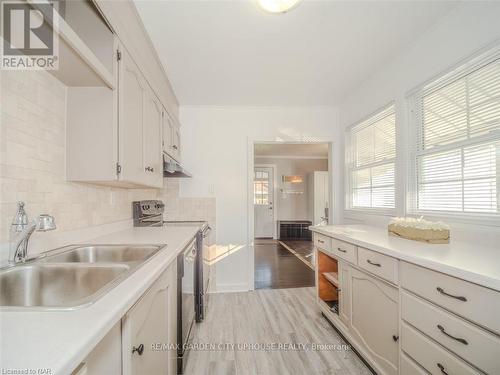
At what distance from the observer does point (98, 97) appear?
1287 mm

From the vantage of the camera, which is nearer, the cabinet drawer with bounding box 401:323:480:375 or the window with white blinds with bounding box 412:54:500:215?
the cabinet drawer with bounding box 401:323:480:375

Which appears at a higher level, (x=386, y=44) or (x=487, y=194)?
(x=386, y=44)

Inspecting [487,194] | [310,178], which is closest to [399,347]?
[487,194]

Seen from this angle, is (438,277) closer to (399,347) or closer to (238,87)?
(399,347)

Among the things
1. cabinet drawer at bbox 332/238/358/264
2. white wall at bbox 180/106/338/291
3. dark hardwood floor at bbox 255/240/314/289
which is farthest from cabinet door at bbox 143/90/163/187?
dark hardwood floor at bbox 255/240/314/289

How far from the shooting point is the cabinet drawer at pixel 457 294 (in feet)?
2.76

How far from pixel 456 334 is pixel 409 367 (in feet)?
1.26

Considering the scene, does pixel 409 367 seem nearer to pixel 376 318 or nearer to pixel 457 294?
pixel 376 318

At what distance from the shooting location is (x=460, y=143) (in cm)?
156

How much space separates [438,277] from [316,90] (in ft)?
7.32

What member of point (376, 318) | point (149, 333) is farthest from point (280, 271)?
point (149, 333)

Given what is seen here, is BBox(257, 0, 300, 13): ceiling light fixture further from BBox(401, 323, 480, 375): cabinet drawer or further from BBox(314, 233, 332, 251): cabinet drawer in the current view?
BBox(401, 323, 480, 375): cabinet drawer

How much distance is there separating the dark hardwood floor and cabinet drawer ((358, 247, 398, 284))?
1.72 meters

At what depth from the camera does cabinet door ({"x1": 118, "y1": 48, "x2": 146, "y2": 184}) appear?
4.42ft
